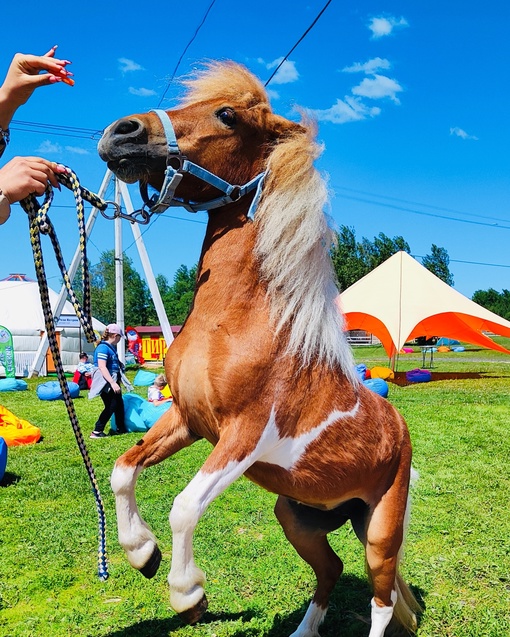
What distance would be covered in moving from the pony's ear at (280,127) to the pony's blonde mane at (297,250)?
62 millimetres

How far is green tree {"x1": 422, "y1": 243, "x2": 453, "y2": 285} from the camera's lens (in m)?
55.3

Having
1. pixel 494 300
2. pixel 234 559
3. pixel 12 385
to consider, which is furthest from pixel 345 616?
pixel 494 300

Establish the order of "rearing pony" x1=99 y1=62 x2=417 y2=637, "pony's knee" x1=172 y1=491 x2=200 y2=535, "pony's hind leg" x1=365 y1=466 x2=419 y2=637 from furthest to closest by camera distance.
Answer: "pony's hind leg" x1=365 y1=466 x2=419 y2=637 < "rearing pony" x1=99 y1=62 x2=417 y2=637 < "pony's knee" x1=172 y1=491 x2=200 y2=535

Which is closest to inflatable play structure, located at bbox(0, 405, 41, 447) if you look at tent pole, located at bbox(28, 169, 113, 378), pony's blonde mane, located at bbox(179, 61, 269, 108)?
tent pole, located at bbox(28, 169, 113, 378)

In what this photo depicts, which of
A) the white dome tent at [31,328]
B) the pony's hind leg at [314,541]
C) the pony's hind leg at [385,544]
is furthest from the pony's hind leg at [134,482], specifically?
the white dome tent at [31,328]

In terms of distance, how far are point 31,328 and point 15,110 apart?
2490 cm

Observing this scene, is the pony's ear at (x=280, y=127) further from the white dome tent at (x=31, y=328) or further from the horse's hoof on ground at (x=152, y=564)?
the white dome tent at (x=31, y=328)

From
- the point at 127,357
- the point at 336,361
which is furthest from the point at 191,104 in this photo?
the point at 127,357

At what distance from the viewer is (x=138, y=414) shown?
9.31 m

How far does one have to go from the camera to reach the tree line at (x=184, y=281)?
51281 millimetres

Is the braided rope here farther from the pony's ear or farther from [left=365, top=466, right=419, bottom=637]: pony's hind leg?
[left=365, top=466, right=419, bottom=637]: pony's hind leg

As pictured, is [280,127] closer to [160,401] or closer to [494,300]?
[160,401]

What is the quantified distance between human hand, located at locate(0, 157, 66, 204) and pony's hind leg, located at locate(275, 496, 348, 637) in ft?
6.43

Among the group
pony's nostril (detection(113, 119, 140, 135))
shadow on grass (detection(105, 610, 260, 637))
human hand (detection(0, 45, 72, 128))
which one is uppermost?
human hand (detection(0, 45, 72, 128))
